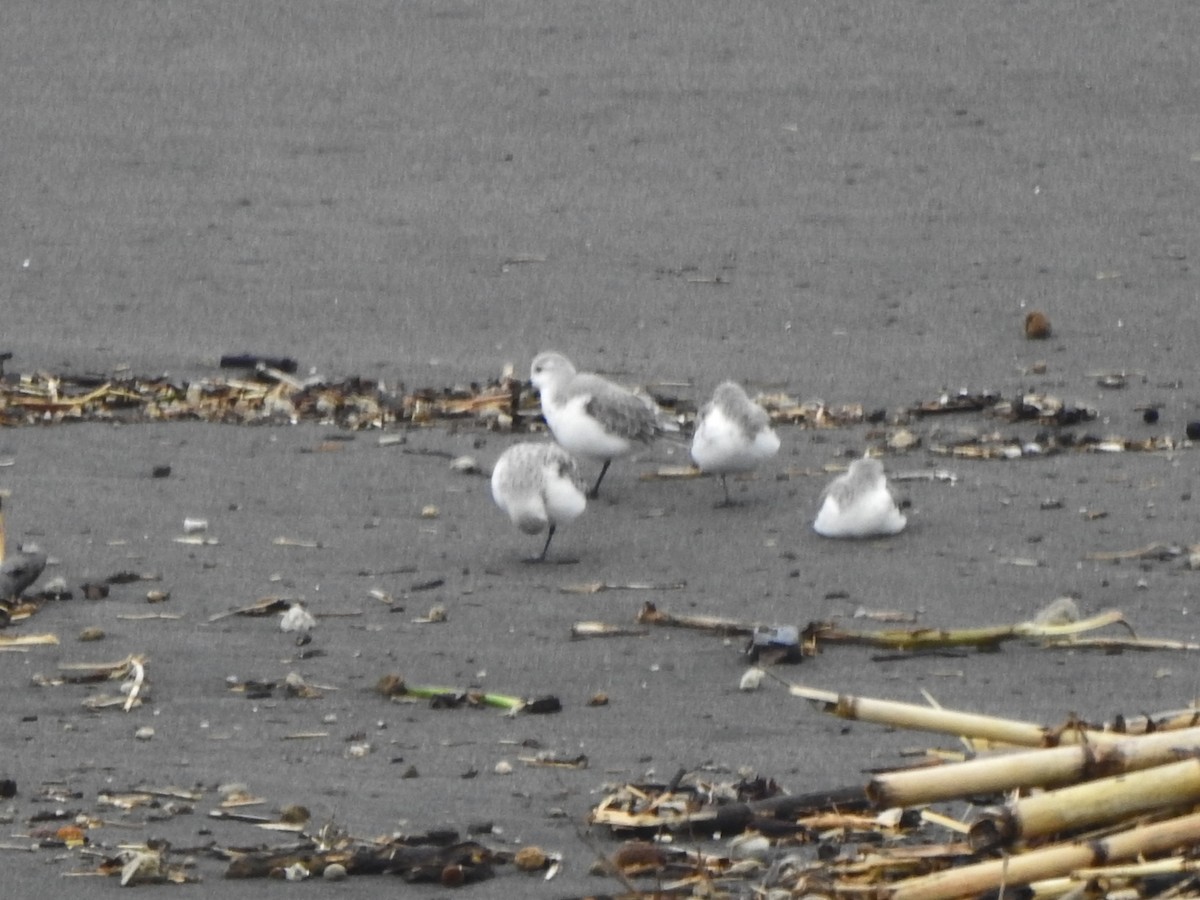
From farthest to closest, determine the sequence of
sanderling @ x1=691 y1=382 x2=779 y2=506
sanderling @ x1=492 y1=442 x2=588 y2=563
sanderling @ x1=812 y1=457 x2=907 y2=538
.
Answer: sanderling @ x1=691 y1=382 x2=779 y2=506 → sanderling @ x1=492 y1=442 x2=588 y2=563 → sanderling @ x1=812 y1=457 x2=907 y2=538

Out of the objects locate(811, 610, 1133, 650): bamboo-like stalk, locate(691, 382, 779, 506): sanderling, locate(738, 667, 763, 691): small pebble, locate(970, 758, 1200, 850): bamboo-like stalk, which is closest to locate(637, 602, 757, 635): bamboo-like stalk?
locate(811, 610, 1133, 650): bamboo-like stalk

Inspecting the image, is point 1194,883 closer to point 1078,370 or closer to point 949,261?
point 1078,370

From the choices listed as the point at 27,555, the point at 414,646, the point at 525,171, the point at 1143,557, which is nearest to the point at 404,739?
the point at 414,646

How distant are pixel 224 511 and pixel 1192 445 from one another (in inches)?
149

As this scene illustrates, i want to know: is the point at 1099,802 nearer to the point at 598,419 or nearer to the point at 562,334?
the point at 598,419

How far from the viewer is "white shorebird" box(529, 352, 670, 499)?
29.9 ft

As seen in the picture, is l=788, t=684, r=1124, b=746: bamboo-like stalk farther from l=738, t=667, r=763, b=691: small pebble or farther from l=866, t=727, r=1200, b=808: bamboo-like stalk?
l=738, t=667, r=763, b=691: small pebble

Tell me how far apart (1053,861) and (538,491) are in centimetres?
436

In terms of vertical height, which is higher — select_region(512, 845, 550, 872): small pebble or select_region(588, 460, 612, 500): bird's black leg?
select_region(588, 460, 612, 500): bird's black leg

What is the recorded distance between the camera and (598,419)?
9.11 metres

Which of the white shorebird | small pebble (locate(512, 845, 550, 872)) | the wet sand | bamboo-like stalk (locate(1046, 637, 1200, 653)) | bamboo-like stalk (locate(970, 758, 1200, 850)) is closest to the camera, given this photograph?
bamboo-like stalk (locate(970, 758, 1200, 850))

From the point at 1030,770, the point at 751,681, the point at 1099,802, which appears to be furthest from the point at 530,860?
the point at 751,681

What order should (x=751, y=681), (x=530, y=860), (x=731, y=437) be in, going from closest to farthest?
(x=530, y=860) < (x=751, y=681) < (x=731, y=437)

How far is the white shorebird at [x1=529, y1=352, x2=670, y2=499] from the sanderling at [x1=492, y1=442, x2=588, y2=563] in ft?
2.29
